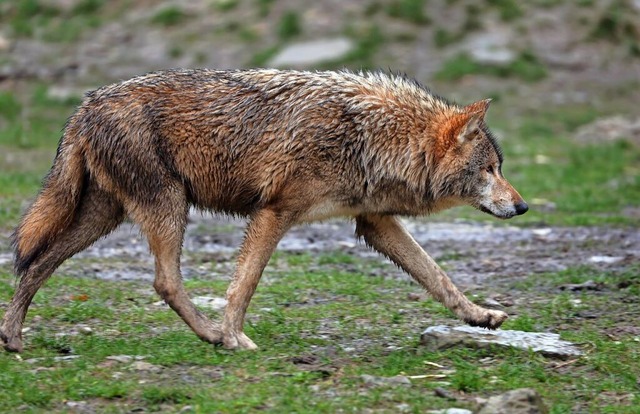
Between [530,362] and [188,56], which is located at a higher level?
[188,56]

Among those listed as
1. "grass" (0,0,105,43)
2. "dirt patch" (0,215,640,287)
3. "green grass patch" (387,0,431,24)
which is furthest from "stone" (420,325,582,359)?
"grass" (0,0,105,43)

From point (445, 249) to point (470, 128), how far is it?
11.0 feet

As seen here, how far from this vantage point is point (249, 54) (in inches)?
800

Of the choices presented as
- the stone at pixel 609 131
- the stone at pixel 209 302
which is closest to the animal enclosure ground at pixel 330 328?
the stone at pixel 209 302

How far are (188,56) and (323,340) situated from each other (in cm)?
1362

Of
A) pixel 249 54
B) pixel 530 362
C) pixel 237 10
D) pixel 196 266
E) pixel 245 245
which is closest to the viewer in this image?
pixel 530 362

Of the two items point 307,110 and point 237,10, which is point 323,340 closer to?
point 307,110

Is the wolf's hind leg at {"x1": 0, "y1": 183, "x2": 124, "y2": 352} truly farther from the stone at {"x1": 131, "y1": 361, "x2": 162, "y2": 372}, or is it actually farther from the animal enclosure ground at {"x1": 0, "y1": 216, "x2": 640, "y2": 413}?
the stone at {"x1": 131, "y1": 361, "x2": 162, "y2": 372}

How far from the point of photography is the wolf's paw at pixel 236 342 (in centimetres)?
710

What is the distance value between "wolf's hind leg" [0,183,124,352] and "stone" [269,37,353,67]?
486 inches

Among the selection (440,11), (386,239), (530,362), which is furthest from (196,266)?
(440,11)

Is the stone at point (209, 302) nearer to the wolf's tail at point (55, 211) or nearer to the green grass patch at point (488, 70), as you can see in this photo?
the wolf's tail at point (55, 211)

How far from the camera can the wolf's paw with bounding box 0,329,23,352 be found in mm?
6996

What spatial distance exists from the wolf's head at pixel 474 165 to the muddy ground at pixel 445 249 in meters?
1.70
